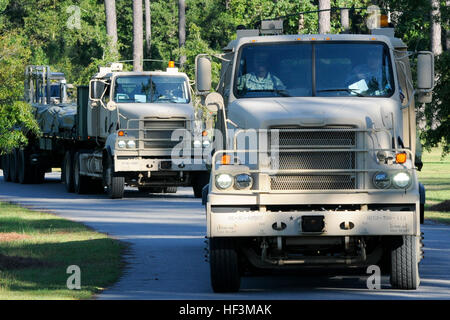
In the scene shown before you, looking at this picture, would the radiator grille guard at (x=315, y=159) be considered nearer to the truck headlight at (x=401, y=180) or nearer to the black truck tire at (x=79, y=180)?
the truck headlight at (x=401, y=180)

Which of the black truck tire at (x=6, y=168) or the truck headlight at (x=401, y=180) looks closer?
the truck headlight at (x=401, y=180)

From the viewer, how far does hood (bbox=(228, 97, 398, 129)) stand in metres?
13.5

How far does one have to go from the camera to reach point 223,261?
43.0 ft

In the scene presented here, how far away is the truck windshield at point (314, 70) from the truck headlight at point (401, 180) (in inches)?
61.5

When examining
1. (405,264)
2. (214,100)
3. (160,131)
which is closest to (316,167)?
(405,264)

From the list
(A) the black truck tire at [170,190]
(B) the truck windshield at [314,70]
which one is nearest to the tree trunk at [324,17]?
(A) the black truck tire at [170,190]

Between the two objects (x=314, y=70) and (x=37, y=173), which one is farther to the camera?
(x=37, y=173)

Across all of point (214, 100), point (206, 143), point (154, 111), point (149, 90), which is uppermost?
point (149, 90)

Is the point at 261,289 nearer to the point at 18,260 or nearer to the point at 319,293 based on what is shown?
the point at 319,293

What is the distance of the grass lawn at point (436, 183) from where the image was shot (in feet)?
81.6

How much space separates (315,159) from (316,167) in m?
0.09

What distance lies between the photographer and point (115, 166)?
28.2 metres

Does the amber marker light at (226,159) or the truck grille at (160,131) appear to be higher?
the truck grille at (160,131)

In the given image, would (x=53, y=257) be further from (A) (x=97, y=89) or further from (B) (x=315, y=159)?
(A) (x=97, y=89)
